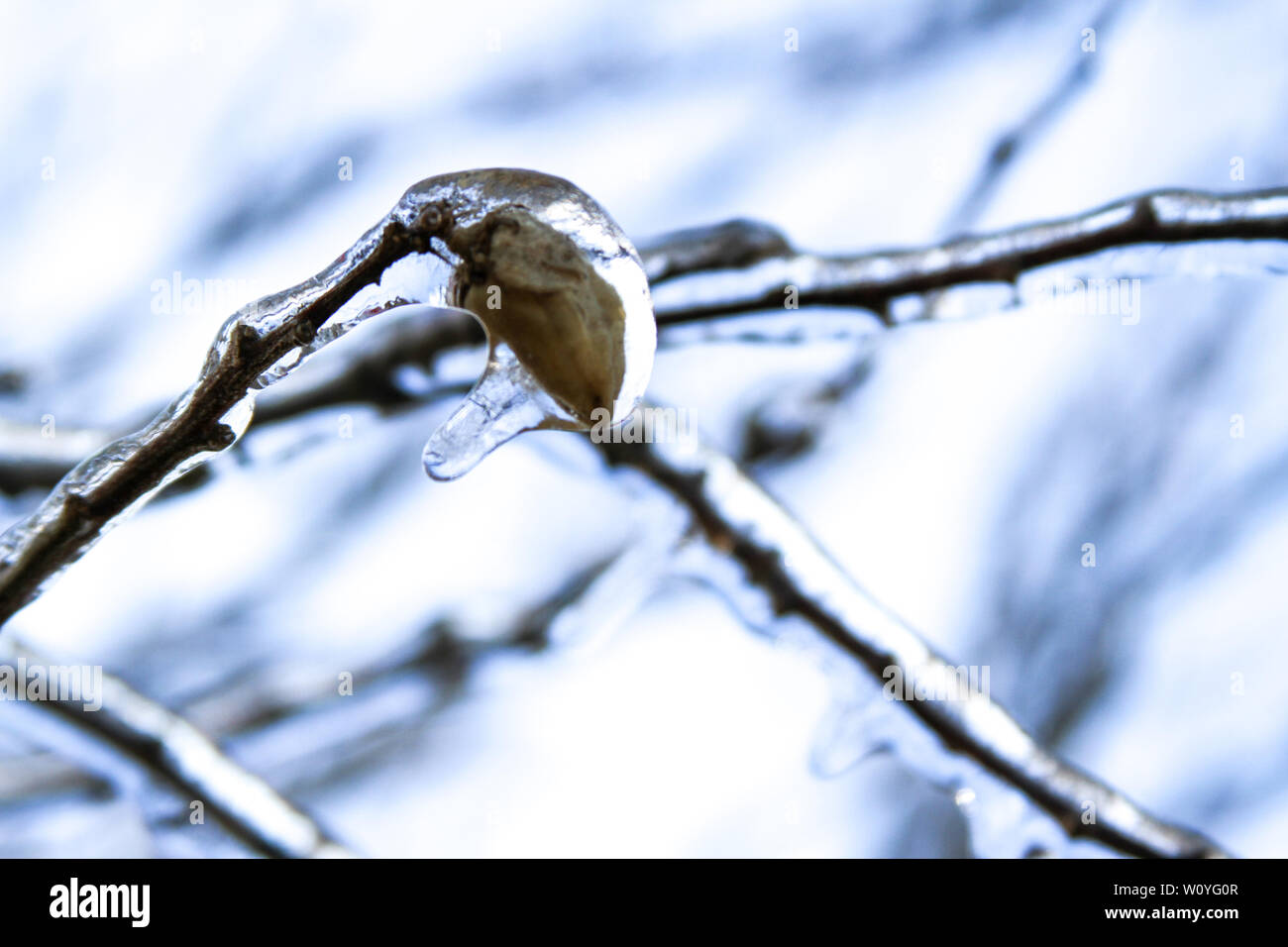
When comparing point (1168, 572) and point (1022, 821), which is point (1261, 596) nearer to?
point (1168, 572)

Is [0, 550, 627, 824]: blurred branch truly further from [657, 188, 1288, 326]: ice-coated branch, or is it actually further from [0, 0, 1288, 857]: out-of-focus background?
[657, 188, 1288, 326]: ice-coated branch

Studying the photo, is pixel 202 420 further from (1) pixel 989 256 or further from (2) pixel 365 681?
(2) pixel 365 681

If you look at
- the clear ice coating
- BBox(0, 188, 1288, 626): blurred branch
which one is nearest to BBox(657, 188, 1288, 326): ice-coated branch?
BBox(0, 188, 1288, 626): blurred branch

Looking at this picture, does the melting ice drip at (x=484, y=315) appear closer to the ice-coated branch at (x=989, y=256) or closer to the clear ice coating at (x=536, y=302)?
the clear ice coating at (x=536, y=302)

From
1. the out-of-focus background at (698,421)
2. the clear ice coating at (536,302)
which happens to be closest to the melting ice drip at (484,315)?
the clear ice coating at (536,302)
